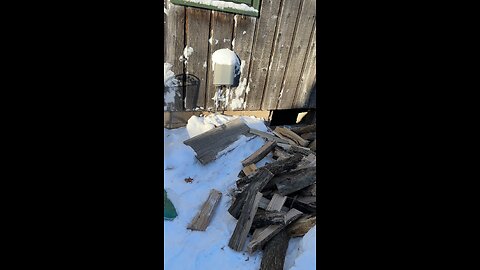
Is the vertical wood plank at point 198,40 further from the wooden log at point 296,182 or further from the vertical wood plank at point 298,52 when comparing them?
the wooden log at point 296,182

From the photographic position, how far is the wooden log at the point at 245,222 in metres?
3.38

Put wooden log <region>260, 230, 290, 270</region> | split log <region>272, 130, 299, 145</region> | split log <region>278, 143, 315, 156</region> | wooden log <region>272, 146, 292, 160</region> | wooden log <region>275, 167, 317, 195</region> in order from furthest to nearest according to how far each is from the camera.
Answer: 1. split log <region>272, 130, 299, 145</region>
2. split log <region>278, 143, 315, 156</region>
3. wooden log <region>272, 146, 292, 160</region>
4. wooden log <region>275, 167, 317, 195</region>
5. wooden log <region>260, 230, 290, 270</region>

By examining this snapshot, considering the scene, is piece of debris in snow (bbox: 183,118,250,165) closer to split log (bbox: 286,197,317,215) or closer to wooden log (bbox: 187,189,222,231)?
wooden log (bbox: 187,189,222,231)

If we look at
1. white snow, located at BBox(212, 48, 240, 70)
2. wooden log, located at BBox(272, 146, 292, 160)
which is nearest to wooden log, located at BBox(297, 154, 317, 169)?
wooden log, located at BBox(272, 146, 292, 160)

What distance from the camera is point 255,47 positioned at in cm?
475

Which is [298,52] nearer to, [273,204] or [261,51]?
[261,51]

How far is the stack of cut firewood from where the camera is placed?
11.0ft

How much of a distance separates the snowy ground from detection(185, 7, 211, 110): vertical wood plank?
2.94ft

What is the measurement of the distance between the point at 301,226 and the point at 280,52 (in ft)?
9.34
